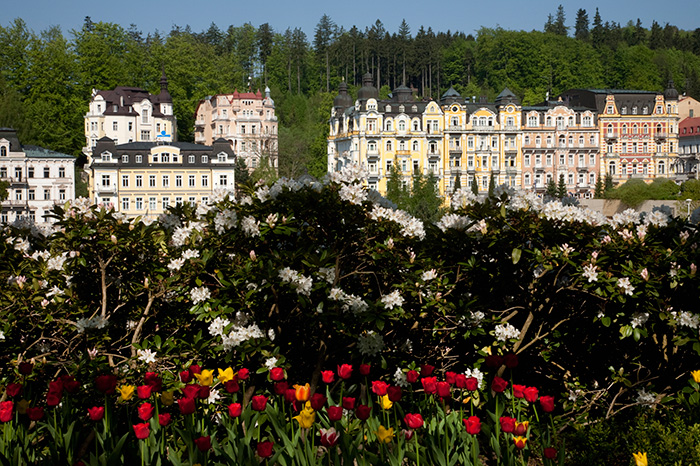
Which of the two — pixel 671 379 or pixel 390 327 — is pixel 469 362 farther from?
pixel 671 379

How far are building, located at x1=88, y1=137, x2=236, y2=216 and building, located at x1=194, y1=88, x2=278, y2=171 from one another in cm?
2039

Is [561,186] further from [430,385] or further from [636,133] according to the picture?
[430,385]

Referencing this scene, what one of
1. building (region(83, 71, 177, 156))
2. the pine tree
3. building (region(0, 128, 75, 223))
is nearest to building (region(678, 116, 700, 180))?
the pine tree

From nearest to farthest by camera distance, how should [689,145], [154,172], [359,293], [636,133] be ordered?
1. [359,293]
2. [154,172]
3. [636,133]
4. [689,145]

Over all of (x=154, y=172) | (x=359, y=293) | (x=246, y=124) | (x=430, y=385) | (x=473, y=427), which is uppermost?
(x=246, y=124)

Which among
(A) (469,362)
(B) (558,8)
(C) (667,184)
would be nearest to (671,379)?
(A) (469,362)

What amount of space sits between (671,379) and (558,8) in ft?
478

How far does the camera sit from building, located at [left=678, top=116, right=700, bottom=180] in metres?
85.2

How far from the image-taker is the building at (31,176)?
59.1m

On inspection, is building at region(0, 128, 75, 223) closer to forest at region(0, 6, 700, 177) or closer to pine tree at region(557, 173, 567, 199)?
forest at region(0, 6, 700, 177)

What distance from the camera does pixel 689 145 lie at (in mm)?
87875

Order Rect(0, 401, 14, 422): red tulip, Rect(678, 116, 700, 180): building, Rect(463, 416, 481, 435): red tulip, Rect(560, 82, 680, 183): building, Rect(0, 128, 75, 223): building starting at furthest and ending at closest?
Rect(678, 116, 700, 180): building < Rect(560, 82, 680, 183): building < Rect(0, 128, 75, 223): building < Rect(0, 401, 14, 422): red tulip < Rect(463, 416, 481, 435): red tulip

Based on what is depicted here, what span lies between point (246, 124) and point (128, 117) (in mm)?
12467

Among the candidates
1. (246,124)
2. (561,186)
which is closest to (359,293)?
(561,186)
